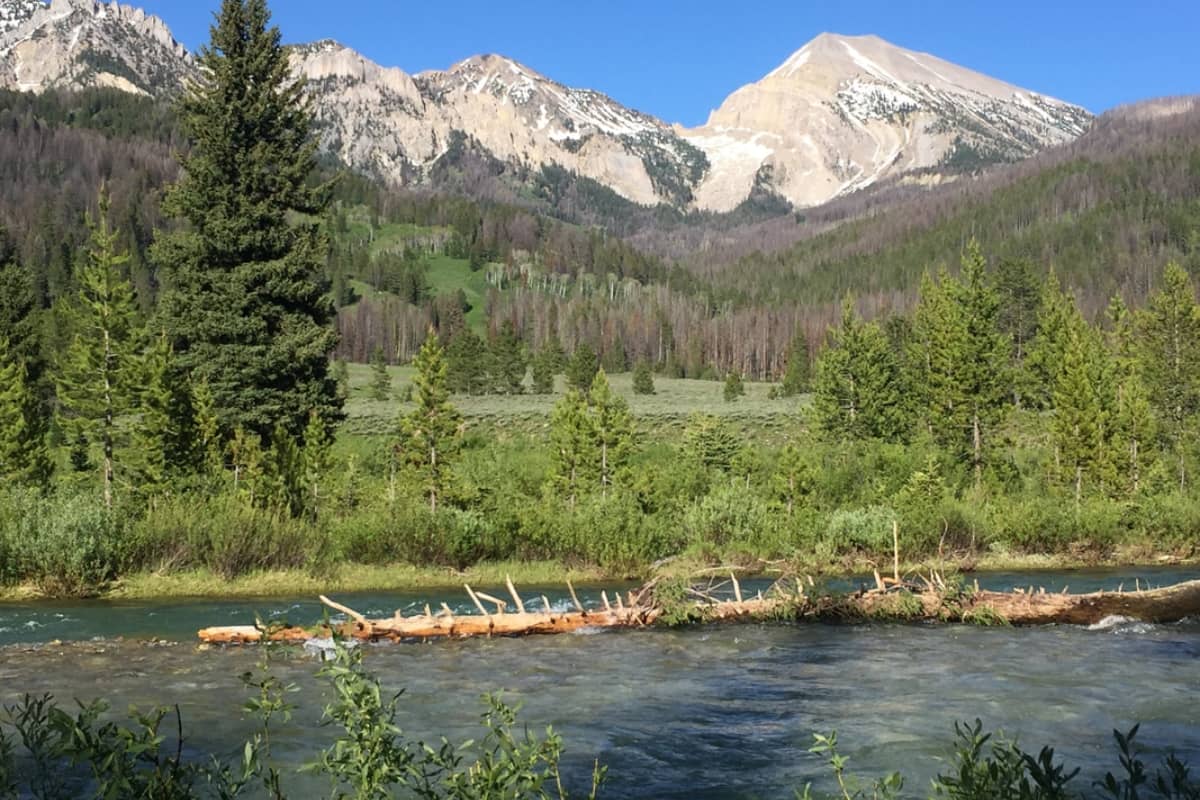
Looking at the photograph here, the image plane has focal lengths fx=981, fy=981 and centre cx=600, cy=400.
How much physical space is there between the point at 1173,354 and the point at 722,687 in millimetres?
62723

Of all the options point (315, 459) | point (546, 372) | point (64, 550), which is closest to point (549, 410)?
point (546, 372)

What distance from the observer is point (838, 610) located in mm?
21344

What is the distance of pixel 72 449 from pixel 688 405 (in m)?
55.5

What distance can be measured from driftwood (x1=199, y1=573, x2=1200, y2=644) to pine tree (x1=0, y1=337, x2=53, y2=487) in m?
24.9

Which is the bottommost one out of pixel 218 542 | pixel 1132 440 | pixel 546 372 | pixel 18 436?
pixel 218 542

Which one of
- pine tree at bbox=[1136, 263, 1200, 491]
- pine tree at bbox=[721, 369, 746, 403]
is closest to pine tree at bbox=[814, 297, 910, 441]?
pine tree at bbox=[1136, 263, 1200, 491]

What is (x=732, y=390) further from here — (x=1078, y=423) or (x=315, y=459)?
(x=315, y=459)

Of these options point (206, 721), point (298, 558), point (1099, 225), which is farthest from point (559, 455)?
point (1099, 225)

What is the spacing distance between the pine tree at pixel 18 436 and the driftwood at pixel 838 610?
979 inches

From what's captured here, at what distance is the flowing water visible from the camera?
38.1ft

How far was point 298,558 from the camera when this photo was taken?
2855 cm

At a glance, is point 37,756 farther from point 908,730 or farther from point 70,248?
point 70,248

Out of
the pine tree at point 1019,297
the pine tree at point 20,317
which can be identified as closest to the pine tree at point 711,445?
the pine tree at point 20,317

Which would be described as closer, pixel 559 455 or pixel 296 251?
pixel 296 251
